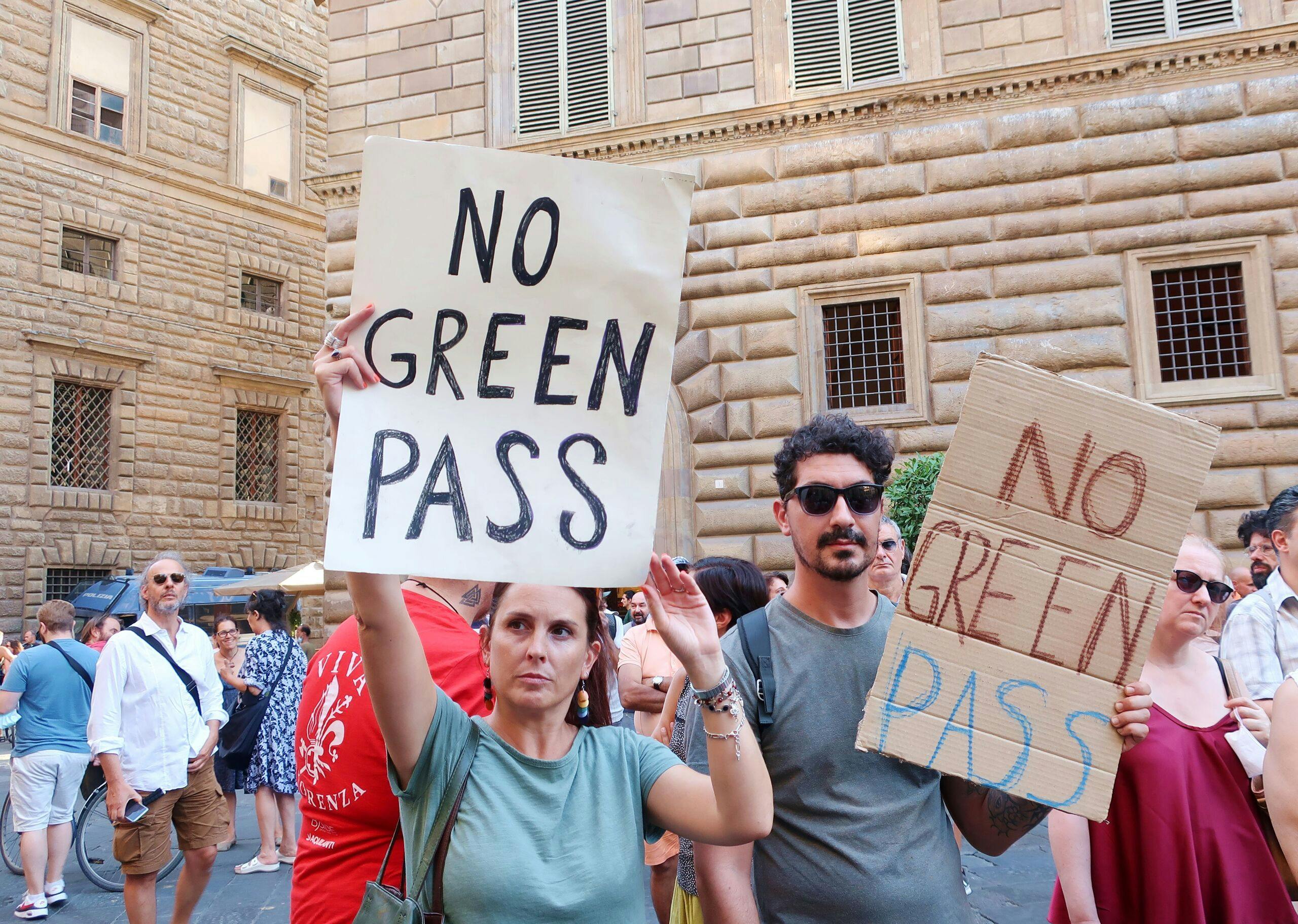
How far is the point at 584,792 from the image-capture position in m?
1.96

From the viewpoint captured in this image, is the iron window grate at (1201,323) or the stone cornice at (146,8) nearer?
the iron window grate at (1201,323)

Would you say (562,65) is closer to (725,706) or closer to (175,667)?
(175,667)

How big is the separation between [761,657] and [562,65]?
40.3 feet

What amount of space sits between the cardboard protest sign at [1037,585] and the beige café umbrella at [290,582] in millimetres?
11822

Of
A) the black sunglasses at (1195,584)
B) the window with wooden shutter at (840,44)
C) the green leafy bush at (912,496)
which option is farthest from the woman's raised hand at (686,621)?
the window with wooden shutter at (840,44)

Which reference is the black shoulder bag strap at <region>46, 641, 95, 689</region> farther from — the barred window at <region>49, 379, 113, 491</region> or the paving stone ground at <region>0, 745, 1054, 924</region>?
the barred window at <region>49, 379, 113, 491</region>

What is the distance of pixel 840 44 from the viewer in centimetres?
1214

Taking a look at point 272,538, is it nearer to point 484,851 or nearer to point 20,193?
point 20,193

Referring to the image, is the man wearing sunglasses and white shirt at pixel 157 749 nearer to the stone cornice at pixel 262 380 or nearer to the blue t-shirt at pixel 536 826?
the blue t-shirt at pixel 536 826

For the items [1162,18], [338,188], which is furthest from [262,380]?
[1162,18]

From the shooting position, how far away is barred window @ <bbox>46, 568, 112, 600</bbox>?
19.0 metres

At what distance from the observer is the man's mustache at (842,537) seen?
2.26 m

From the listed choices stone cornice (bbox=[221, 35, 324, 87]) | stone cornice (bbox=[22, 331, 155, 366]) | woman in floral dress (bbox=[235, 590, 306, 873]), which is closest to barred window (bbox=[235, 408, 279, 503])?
stone cornice (bbox=[22, 331, 155, 366])

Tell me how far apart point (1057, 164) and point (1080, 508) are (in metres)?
10.3
